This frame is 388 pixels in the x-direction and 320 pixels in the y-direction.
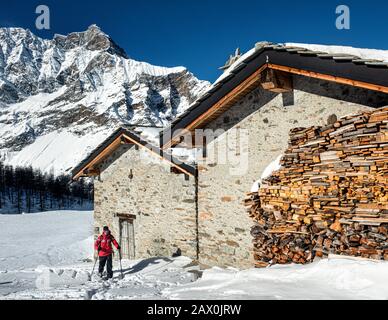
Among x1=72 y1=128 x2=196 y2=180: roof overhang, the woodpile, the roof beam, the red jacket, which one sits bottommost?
the red jacket

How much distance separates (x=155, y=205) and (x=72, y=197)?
82463 mm

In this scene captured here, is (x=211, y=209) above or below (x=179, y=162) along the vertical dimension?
below

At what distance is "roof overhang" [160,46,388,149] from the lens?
585cm

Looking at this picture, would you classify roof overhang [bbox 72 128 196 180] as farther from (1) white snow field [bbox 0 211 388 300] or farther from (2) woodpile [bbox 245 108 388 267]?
(2) woodpile [bbox 245 108 388 267]

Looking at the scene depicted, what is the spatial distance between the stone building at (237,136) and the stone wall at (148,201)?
32 mm

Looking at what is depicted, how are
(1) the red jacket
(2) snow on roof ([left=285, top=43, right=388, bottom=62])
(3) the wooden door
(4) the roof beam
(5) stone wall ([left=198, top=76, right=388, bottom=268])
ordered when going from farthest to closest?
(3) the wooden door, (1) the red jacket, (2) snow on roof ([left=285, top=43, right=388, bottom=62]), (5) stone wall ([left=198, top=76, right=388, bottom=268]), (4) the roof beam

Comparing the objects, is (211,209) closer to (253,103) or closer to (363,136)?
(253,103)

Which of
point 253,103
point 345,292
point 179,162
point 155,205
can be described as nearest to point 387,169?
point 345,292

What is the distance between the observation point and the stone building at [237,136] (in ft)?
22.2

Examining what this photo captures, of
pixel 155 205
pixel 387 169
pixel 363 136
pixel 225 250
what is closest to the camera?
pixel 387 169

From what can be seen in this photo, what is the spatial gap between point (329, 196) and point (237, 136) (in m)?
3.42

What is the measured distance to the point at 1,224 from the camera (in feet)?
114

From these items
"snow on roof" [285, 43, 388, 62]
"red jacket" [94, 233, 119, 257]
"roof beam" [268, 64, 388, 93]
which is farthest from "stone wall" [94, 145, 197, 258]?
"snow on roof" [285, 43, 388, 62]

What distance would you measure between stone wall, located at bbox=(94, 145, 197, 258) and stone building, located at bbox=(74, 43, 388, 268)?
1.3 inches
